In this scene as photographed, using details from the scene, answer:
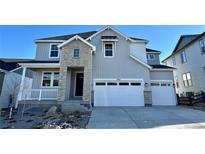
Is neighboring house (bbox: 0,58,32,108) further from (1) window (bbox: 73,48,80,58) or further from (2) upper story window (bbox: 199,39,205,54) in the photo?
(2) upper story window (bbox: 199,39,205,54)

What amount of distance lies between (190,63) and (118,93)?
11087mm

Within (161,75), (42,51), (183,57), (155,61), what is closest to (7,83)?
(42,51)

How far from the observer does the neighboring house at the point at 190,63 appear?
14.3 metres

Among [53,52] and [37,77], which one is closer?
[37,77]

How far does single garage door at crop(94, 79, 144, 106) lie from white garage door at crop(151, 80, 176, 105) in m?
1.47

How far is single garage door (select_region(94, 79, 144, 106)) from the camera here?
11.3 meters

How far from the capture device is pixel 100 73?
11.9 meters

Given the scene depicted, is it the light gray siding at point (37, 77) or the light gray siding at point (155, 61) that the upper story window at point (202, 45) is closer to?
the light gray siding at point (155, 61)

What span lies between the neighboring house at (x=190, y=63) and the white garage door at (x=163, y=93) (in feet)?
14.8

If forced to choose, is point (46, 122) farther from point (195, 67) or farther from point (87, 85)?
point (195, 67)

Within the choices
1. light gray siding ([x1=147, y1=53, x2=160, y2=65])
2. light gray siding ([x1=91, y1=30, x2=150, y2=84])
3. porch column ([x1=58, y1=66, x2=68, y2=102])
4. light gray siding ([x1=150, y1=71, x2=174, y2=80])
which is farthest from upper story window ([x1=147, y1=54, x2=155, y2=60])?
porch column ([x1=58, y1=66, x2=68, y2=102])
